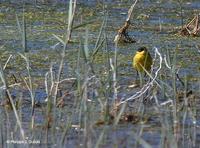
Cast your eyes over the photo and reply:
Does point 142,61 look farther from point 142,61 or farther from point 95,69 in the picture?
point 95,69

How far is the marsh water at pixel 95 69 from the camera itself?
274 inches

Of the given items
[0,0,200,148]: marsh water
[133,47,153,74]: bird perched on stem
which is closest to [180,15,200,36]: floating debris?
[0,0,200,148]: marsh water

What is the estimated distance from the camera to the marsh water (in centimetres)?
696

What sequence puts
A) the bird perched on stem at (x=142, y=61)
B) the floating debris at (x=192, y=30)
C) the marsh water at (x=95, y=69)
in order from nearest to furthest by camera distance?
the marsh water at (x=95, y=69), the bird perched on stem at (x=142, y=61), the floating debris at (x=192, y=30)

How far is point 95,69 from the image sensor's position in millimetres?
10172

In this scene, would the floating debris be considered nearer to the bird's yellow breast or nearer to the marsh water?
the marsh water

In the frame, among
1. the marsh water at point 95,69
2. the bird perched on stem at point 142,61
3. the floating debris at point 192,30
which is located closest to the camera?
the marsh water at point 95,69

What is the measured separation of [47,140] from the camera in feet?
23.3

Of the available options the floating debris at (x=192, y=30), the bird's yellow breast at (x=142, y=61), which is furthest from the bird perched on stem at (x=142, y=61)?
the floating debris at (x=192, y=30)

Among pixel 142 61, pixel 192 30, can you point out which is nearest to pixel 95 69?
pixel 142 61

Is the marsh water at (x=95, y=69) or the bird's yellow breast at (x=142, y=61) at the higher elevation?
the bird's yellow breast at (x=142, y=61)

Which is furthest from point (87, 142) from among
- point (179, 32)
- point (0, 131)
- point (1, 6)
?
point (1, 6)

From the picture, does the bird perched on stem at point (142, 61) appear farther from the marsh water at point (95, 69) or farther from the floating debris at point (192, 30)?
the floating debris at point (192, 30)

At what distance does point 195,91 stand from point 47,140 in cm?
248
